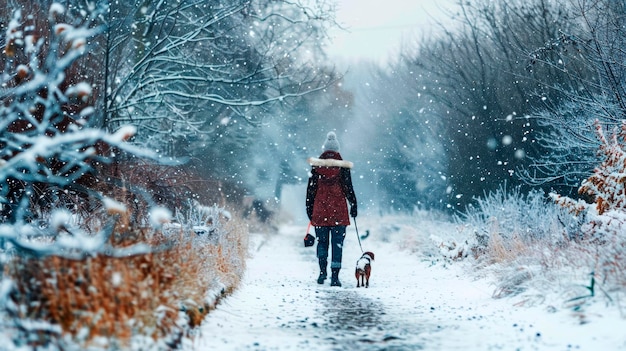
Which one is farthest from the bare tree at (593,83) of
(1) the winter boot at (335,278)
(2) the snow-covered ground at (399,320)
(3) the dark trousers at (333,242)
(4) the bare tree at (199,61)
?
(4) the bare tree at (199,61)

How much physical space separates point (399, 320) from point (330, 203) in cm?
336

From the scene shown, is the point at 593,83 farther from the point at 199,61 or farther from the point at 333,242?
the point at 199,61

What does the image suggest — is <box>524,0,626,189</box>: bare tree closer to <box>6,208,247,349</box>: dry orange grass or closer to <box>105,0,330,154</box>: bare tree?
<box>105,0,330,154</box>: bare tree

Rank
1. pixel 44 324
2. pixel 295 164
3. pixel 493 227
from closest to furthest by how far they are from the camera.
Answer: pixel 44 324 < pixel 493 227 < pixel 295 164

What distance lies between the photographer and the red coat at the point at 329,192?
355 inches

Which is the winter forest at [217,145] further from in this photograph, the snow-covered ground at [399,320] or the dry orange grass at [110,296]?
the snow-covered ground at [399,320]

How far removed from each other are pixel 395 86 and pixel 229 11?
18.2 metres

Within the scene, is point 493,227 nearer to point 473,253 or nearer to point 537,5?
point 473,253

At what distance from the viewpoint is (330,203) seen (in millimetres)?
9039

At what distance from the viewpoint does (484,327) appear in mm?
5355

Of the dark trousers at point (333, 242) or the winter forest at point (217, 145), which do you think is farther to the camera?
the dark trousers at point (333, 242)

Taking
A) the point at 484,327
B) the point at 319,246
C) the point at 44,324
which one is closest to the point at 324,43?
the point at 319,246

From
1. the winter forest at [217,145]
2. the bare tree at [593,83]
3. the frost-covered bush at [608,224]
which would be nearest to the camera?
the winter forest at [217,145]

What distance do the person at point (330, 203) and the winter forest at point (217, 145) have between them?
133 centimetres
